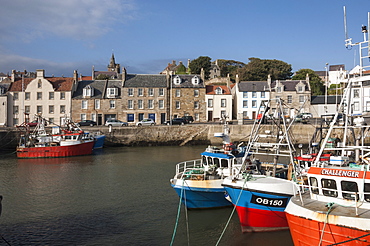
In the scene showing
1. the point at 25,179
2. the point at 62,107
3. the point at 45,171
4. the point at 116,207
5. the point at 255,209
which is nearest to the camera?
the point at 255,209

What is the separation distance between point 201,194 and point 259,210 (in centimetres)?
359

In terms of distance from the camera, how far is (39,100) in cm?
5572

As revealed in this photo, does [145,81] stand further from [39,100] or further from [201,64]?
[201,64]

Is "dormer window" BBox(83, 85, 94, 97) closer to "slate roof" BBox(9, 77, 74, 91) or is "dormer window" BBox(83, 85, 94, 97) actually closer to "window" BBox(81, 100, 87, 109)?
"window" BBox(81, 100, 87, 109)

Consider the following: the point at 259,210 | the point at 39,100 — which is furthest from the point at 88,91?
the point at 259,210

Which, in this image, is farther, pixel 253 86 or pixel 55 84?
pixel 253 86

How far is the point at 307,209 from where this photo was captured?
421 inches

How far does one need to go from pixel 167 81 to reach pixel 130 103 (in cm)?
725

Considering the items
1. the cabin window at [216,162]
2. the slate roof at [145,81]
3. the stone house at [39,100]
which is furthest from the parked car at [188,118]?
the cabin window at [216,162]

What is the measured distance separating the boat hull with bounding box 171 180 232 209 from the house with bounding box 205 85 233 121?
4253 centimetres

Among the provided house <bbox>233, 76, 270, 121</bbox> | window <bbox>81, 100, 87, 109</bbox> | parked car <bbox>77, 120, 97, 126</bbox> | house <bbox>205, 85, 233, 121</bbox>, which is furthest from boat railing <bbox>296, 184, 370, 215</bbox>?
house <bbox>233, 76, 270, 121</bbox>

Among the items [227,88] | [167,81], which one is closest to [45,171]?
[167,81]

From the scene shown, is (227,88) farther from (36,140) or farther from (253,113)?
(36,140)

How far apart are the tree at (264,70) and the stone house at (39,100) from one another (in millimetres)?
42679
